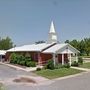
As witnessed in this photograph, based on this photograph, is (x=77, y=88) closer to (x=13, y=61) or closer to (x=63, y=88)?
(x=63, y=88)

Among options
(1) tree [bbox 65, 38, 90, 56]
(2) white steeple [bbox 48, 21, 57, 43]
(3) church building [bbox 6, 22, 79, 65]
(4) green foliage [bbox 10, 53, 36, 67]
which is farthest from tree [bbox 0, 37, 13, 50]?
(2) white steeple [bbox 48, 21, 57, 43]

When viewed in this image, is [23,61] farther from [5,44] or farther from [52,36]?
[5,44]

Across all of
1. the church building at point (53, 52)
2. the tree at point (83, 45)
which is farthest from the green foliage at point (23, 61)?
the tree at point (83, 45)

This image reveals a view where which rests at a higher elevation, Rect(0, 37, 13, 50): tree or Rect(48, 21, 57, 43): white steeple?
Rect(0, 37, 13, 50): tree

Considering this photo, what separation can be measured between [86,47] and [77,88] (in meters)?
64.4

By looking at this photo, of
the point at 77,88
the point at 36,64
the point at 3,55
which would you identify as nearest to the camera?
the point at 77,88

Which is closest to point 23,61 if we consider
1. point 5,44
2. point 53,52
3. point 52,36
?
point 53,52

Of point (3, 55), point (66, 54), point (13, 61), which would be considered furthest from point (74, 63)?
point (3, 55)

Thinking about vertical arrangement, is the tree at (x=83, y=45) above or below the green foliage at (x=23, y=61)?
above

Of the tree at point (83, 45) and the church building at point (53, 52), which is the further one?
the tree at point (83, 45)

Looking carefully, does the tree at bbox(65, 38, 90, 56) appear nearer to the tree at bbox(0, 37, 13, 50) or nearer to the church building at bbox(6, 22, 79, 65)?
the tree at bbox(0, 37, 13, 50)

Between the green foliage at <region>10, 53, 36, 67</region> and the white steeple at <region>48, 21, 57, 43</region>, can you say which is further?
the white steeple at <region>48, 21, 57, 43</region>

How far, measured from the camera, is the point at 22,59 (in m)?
43.5

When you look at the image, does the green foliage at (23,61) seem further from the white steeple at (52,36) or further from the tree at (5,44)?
the tree at (5,44)
